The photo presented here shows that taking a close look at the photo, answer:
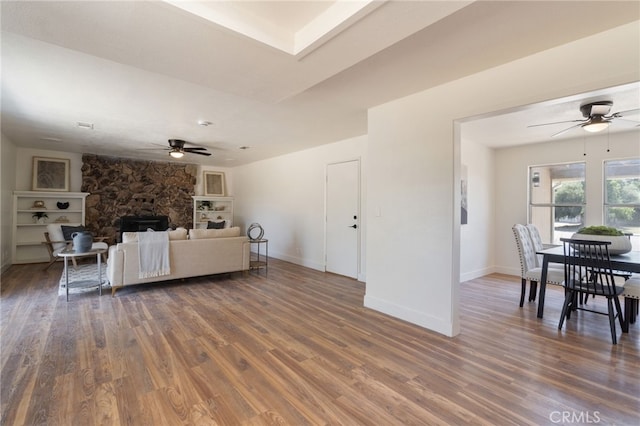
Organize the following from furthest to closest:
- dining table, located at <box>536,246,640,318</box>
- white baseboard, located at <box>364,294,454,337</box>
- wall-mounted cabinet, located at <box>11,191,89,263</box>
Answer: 1. wall-mounted cabinet, located at <box>11,191,89,263</box>
2. white baseboard, located at <box>364,294,454,337</box>
3. dining table, located at <box>536,246,640,318</box>

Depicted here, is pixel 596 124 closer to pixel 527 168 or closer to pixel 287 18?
pixel 527 168

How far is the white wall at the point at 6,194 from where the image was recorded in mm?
5027

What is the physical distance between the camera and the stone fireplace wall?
692cm

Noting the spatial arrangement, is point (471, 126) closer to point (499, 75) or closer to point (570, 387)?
point (499, 75)

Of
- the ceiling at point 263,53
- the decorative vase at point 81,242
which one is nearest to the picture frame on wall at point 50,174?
the ceiling at point 263,53

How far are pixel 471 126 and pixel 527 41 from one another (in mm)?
2233

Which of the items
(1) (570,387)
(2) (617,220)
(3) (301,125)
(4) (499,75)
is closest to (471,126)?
(4) (499,75)

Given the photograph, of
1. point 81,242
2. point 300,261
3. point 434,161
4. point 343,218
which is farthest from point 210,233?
point 434,161

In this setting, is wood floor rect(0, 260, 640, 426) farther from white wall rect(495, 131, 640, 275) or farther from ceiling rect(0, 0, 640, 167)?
ceiling rect(0, 0, 640, 167)

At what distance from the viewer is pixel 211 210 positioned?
8.60 meters

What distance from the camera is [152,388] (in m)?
1.97

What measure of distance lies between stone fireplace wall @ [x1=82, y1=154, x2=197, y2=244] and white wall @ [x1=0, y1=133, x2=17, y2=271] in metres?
1.24

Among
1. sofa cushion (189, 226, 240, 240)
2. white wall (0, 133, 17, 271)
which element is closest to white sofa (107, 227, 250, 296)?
sofa cushion (189, 226, 240, 240)

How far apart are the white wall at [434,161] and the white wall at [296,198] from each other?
1.46 meters
